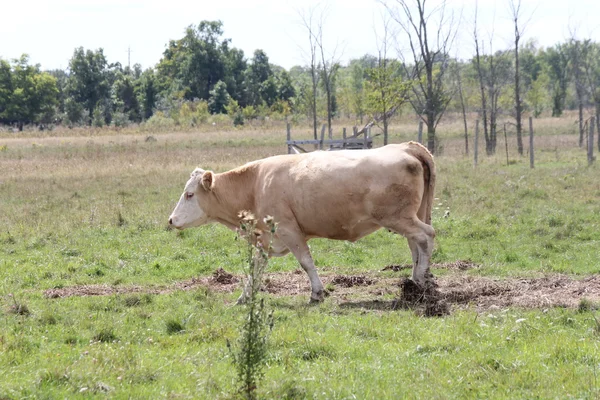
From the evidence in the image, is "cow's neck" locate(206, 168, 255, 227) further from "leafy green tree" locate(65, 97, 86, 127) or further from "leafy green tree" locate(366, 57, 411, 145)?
"leafy green tree" locate(65, 97, 86, 127)

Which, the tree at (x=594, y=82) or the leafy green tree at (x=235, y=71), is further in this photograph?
the leafy green tree at (x=235, y=71)

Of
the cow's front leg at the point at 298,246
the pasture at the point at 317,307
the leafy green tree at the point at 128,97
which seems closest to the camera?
the pasture at the point at 317,307

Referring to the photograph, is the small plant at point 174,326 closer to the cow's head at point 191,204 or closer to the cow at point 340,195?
the cow at point 340,195

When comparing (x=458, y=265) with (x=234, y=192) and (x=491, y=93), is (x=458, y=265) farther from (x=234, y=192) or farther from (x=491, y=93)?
(x=491, y=93)

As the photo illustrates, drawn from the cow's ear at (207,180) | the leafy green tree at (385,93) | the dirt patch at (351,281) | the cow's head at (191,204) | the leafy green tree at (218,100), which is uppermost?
the leafy green tree at (218,100)

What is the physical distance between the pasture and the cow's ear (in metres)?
1.45

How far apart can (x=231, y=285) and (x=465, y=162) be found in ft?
68.9

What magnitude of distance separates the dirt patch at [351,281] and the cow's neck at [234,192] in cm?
170

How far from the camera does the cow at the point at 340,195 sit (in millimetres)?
10031

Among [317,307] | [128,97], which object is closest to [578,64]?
[317,307]

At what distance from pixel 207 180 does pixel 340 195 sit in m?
2.28

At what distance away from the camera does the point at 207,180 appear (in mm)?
11281

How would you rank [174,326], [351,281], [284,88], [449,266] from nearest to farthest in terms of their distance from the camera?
[174,326] → [351,281] → [449,266] → [284,88]

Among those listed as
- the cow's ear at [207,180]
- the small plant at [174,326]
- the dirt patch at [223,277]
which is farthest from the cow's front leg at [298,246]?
the small plant at [174,326]
